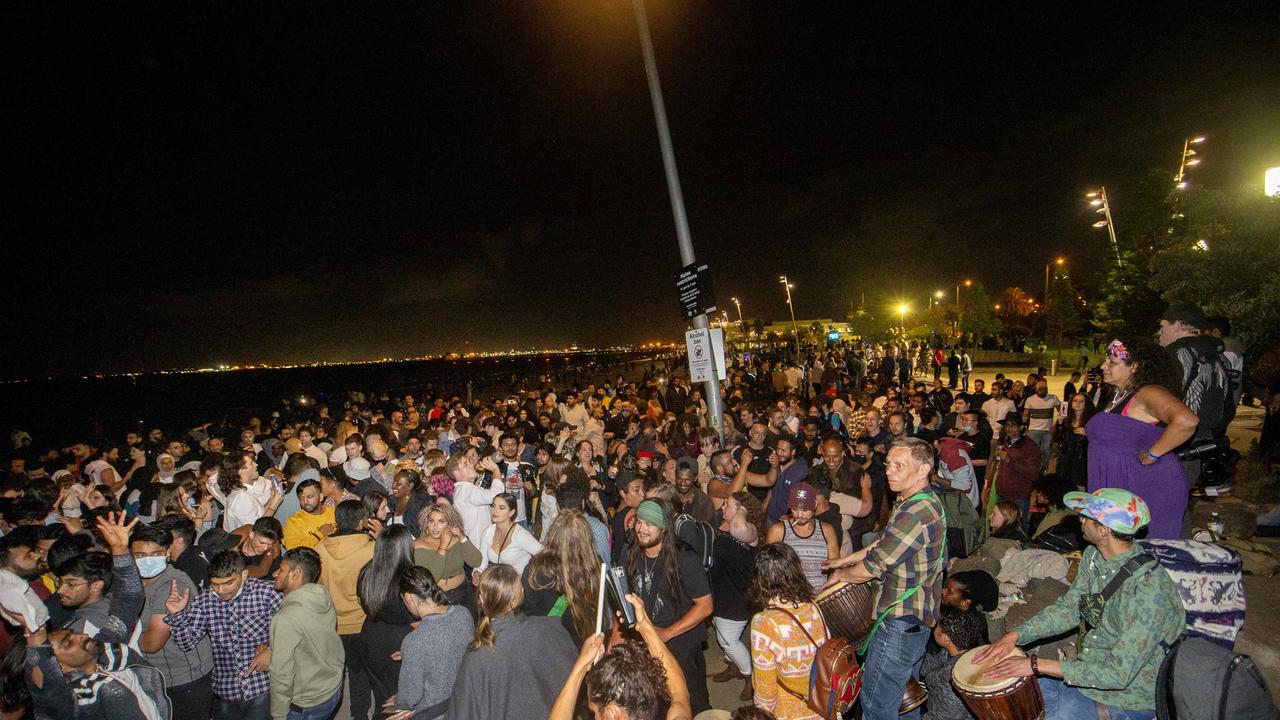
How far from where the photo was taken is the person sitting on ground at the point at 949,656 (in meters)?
3.17

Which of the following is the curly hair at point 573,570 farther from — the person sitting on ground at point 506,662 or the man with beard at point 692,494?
the man with beard at point 692,494

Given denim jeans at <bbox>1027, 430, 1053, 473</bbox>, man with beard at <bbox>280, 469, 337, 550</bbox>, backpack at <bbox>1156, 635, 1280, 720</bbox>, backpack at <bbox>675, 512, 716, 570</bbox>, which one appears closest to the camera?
backpack at <bbox>1156, 635, 1280, 720</bbox>

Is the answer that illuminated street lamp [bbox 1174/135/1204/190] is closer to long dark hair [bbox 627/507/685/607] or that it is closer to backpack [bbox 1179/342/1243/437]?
backpack [bbox 1179/342/1243/437]

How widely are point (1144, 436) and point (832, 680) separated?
2.64m

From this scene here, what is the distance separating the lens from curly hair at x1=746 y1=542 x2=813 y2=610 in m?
3.04

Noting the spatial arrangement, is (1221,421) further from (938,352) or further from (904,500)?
(938,352)

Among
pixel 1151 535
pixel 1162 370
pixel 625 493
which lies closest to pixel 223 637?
pixel 625 493

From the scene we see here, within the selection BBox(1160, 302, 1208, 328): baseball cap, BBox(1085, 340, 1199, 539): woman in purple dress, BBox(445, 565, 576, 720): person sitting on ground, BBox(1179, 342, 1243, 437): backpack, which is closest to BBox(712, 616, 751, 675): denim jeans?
BBox(445, 565, 576, 720): person sitting on ground

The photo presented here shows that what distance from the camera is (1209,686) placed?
89.4 inches

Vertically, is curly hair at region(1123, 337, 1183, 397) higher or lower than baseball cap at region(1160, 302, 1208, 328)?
lower

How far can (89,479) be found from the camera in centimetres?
955

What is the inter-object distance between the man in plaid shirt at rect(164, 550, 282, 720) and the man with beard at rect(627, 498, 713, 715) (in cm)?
263

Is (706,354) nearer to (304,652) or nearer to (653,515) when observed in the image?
(653,515)

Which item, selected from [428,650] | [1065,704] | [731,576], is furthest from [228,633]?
[1065,704]
